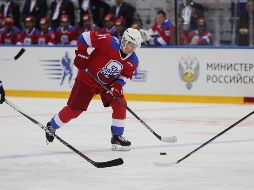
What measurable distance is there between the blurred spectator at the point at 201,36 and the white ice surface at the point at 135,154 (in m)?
1.60

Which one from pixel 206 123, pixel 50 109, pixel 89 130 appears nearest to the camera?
pixel 89 130

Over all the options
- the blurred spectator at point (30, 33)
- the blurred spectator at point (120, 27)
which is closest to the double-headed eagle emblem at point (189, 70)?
the blurred spectator at point (120, 27)

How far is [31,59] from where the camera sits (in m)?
11.7

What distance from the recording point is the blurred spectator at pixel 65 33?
495 inches

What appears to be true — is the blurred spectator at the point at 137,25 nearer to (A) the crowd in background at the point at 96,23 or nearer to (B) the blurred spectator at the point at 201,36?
(A) the crowd in background at the point at 96,23

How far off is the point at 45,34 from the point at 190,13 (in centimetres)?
269

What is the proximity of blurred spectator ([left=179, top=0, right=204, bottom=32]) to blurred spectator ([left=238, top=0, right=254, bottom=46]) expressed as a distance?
23.7 inches

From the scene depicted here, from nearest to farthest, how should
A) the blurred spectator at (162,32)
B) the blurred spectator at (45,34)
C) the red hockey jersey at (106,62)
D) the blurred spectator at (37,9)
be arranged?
the red hockey jersey at (106,62)
the blurred spectator at (162,32)
the blurred spectator at (45,34)
the blurred spectator at (37,9)

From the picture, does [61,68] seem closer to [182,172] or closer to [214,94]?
[214,94]

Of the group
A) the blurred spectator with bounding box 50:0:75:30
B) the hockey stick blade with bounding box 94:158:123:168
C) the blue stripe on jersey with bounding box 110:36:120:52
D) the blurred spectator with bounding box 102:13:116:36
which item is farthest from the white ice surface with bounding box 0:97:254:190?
the blurred spectator with bounding box 50:0:75:30

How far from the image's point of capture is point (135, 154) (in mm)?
6184

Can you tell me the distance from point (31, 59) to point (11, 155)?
579 cm

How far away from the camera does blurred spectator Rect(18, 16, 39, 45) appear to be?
504 inches

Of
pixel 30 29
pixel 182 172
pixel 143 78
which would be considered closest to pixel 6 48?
pixel 30 29
